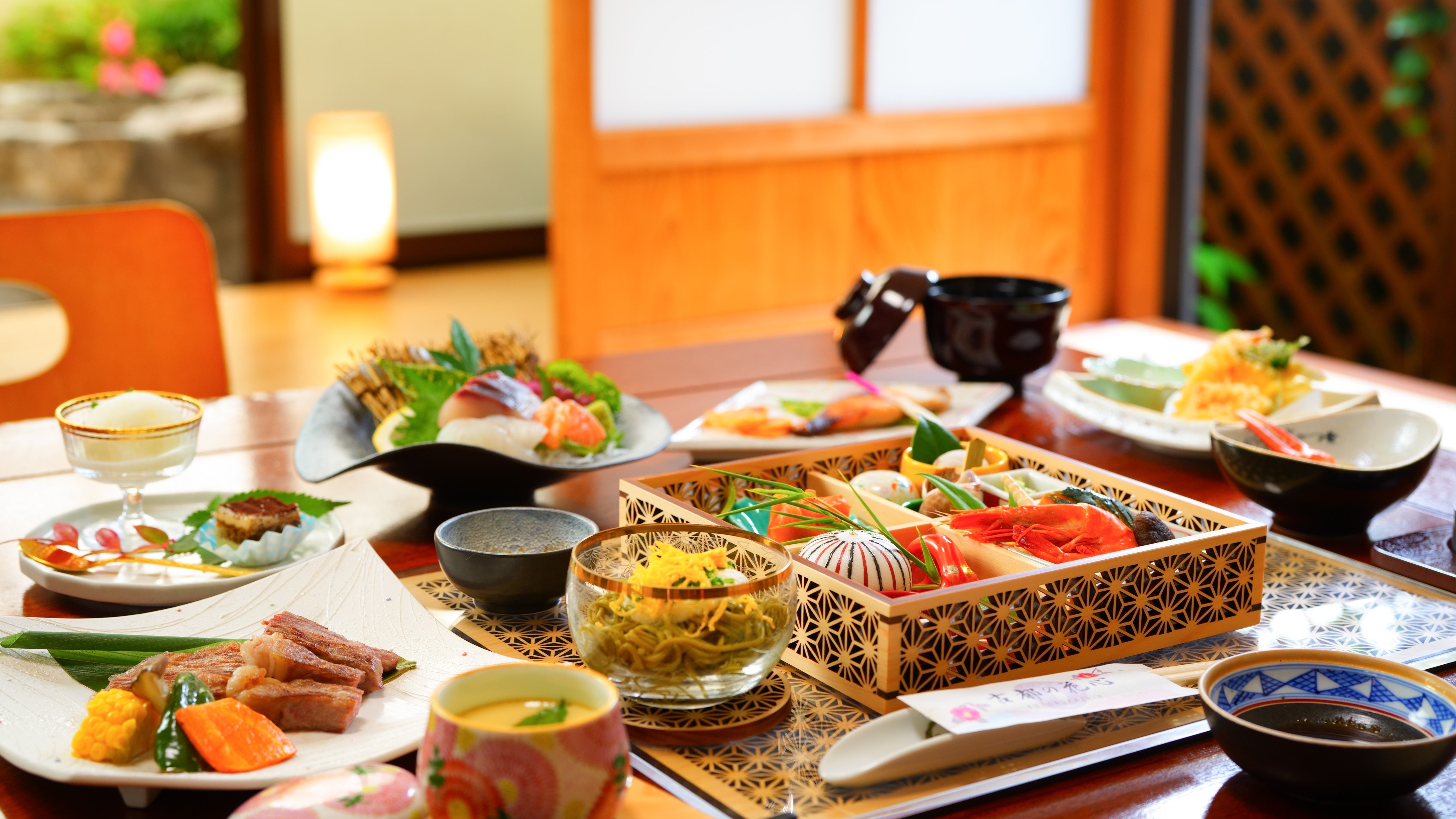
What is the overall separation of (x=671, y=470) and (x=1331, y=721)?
2.33ft

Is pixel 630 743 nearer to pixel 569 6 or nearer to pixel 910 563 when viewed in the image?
pixel 910 563

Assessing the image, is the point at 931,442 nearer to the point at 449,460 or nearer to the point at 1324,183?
the point at 449,460

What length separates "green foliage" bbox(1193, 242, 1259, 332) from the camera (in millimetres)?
4598

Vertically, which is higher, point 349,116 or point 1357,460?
point 349,116

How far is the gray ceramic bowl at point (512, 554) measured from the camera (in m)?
0.90

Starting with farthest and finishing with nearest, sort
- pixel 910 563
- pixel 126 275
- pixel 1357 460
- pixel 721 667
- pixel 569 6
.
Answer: pixel 569 6 → pixel 126 275 → pixel 1357 460 → pixel 910 563 → pixel 721 667

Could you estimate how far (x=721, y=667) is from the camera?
74 cm

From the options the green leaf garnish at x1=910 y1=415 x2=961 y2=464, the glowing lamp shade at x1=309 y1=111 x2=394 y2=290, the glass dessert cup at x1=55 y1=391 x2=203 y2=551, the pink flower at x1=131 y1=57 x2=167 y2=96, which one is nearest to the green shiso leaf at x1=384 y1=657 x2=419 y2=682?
the glass dessert cup at x1=55 y1=391 x2=203 y2=551

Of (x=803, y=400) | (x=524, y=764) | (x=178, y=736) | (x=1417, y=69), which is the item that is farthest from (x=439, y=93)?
(x=524, y=764)

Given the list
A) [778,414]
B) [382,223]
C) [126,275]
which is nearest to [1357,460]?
[778,414]

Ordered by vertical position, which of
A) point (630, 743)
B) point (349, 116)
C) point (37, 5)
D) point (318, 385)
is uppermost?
point (37, 5)

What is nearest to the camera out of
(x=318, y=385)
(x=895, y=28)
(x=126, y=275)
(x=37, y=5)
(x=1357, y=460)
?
(x=1357, y=460)

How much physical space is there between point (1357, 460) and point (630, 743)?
77cm

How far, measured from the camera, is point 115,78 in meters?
7.76
